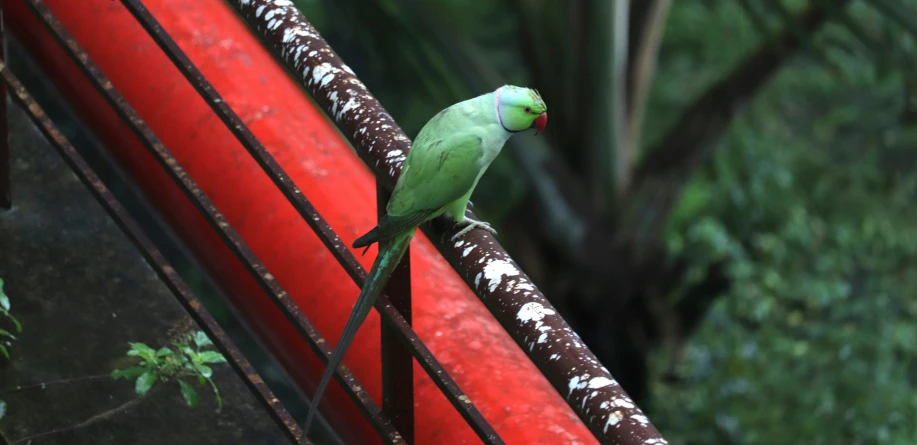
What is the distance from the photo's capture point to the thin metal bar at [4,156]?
1.98 m

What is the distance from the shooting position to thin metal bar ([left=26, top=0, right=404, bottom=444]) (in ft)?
5.00

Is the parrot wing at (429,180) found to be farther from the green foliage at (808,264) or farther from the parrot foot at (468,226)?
the green foliage at (808,264)

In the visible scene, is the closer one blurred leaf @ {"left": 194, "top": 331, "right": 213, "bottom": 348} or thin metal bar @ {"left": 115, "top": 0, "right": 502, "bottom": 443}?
thin metal bar @ {"left": 115, "top": 0, "right": 502, "bottom": 443}

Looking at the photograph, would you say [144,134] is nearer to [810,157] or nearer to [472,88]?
[472,88]

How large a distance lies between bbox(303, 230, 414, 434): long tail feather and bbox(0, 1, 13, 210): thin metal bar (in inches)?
31.3

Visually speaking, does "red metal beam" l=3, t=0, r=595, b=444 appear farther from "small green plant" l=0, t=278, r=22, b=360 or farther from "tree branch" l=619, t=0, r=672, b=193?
"tree branch" l=619, t=0, r=672, b=193

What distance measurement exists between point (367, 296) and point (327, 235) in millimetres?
105

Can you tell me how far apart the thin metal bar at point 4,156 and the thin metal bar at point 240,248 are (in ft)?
0.87

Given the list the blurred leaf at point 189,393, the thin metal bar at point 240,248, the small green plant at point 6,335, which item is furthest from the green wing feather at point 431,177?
the small green plant at point 6,335

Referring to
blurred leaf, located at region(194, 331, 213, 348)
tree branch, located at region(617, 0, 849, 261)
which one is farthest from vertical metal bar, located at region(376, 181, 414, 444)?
tree branch, located at region(617, 0, 849, 261)

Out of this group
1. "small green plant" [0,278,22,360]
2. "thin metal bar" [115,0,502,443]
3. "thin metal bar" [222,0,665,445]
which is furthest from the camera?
"small green plant" [0,278,22,360]

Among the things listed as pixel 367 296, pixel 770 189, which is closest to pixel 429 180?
pixel 367 296

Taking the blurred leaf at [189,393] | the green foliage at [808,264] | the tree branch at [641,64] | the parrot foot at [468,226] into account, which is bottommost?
the green foliage at [808,264]

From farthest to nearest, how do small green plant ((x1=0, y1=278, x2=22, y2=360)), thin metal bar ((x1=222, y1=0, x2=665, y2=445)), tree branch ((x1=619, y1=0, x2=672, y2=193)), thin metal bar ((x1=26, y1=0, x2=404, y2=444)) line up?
tree branch ((x1=619, y1=0, x2=672, y2=193))
small green plant ((x1=0, y1=278, x2=22, y2=360))
thin metal bar ((x1=26, y1=0, x2=404, y2=444))
thin metal bar ((x1=222, y1=0, x2=665, y2=445))
